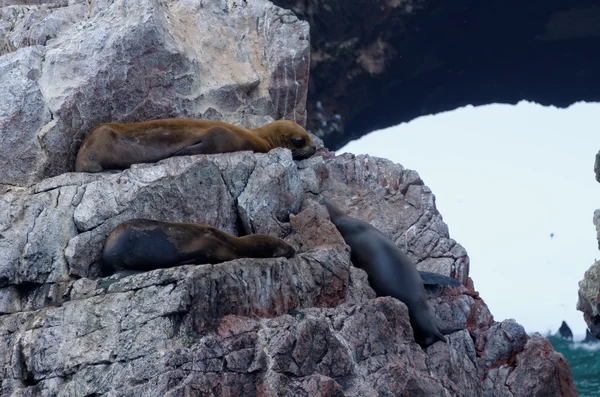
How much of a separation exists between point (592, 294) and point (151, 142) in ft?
27.6

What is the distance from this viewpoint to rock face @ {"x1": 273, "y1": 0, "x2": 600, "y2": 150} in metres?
21.7

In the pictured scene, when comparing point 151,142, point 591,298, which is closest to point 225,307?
point 151,142

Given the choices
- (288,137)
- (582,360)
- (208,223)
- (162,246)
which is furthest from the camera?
(582,360)

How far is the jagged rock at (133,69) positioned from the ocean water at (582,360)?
893cm

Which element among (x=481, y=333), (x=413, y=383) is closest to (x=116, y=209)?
(x=413, y=383)

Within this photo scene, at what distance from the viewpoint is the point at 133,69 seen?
38.4 ft

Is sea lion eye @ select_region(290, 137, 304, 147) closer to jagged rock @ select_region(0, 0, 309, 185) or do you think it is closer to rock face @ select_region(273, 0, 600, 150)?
jagged rock @ select_region(0, 0, 309, 185)

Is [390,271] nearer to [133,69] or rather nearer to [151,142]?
[151,142]

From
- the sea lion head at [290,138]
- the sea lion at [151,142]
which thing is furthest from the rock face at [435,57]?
the sea lion at [151,142]

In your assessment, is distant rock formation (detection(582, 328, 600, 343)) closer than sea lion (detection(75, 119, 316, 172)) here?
No

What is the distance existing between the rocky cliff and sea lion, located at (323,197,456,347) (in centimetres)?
32

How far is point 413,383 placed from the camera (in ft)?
27.5

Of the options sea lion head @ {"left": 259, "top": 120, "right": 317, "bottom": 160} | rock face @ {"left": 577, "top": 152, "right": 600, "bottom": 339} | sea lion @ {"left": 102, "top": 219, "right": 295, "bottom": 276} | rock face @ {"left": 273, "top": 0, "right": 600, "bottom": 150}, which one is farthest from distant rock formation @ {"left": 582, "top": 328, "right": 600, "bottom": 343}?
sea lion @ {"left": 102, "top": 219, "right": 295, "bottom": 276}

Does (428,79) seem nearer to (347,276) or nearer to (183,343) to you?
(347,276)
